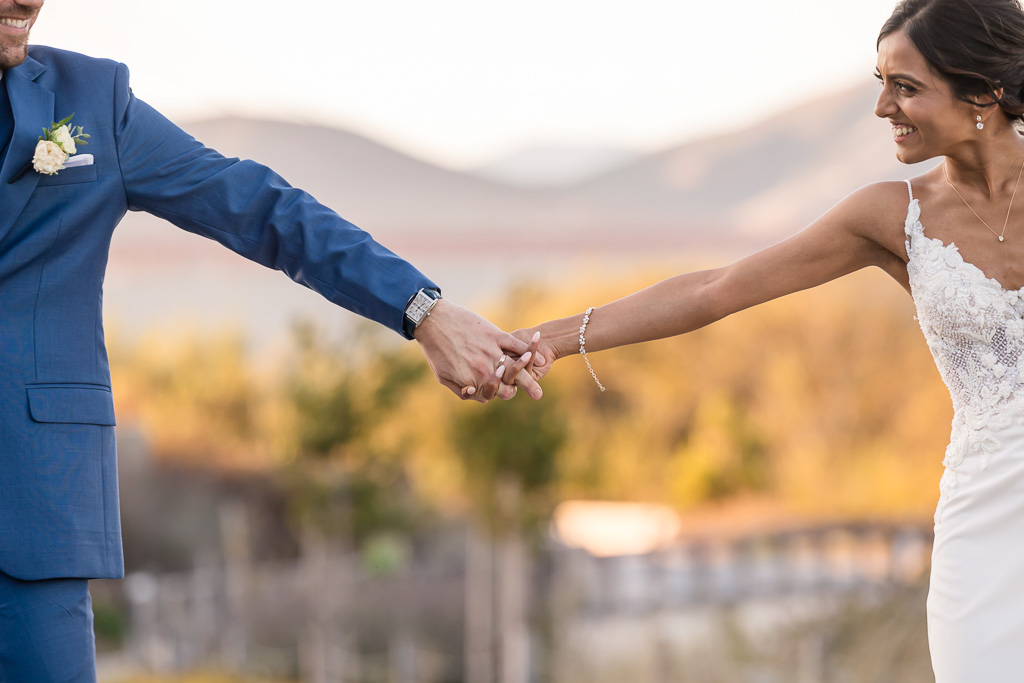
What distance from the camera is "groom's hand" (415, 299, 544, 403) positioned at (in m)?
2.86

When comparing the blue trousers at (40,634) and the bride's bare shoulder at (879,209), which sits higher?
the bride's bare shoulder at (879,209)

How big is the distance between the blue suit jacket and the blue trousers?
44 millimetres

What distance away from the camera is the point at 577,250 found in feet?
115

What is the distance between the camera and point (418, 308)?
2725 mm

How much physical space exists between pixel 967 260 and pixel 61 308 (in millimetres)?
2170

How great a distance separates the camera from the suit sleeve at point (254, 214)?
2.37 m

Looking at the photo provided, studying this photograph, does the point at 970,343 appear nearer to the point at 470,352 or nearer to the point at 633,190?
the point at 470,352

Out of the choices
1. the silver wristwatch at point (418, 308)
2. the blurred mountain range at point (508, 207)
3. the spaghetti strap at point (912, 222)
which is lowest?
the silver wristwatch at point (418, 308)

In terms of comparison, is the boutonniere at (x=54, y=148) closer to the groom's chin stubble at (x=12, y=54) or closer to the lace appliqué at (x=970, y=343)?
the groom's chin stubble at (x=12, y=54)

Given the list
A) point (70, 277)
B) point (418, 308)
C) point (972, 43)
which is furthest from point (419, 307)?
point (972, 43)

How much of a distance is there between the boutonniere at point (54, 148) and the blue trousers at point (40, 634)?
0.86m

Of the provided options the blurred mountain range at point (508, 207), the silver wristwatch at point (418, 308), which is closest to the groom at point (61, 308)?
the silver wristwatch at point (418, 308)

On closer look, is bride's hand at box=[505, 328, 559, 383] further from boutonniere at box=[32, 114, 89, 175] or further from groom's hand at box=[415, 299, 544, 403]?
boutonniere at box=[32, 114, 89, 175]

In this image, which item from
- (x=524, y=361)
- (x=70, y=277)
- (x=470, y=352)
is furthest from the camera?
(x=524, y=361)
